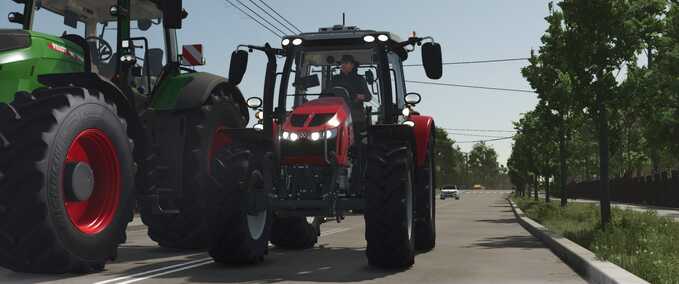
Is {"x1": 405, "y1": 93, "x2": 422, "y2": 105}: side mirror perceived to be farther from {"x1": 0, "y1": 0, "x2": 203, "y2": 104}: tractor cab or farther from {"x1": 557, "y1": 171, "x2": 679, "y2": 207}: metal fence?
{"x1": 557, "y1": 171, "x2": 679, "y2": 207}: metal fence

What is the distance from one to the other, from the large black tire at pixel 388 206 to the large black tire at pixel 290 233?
138 inches

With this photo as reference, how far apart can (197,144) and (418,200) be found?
3.42 metres

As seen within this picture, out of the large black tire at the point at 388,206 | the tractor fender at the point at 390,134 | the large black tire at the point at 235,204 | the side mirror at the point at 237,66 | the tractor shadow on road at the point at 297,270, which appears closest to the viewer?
the tractor shadow on road at the point at 297,270

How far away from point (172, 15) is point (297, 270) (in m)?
3.31

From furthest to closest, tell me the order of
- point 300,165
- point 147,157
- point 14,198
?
1. point 300,165
2. point 147,157
3. point 14,198

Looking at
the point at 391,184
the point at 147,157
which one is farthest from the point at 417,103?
the point at 147,157

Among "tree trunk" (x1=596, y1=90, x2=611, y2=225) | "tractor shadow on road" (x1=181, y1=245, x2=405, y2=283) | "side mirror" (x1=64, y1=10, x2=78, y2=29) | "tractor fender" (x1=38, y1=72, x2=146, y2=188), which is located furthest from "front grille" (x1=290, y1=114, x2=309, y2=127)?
"tree trunk" (x1=596, y1=90, x2=611, y2=225)

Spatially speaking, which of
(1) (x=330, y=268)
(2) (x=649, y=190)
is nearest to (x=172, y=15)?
(1) (x=330, y=268)

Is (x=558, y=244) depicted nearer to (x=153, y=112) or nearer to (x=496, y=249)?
(x=496, y=249)

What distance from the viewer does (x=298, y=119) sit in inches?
363

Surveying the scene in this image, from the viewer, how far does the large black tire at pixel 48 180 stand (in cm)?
646

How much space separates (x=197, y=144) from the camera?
30.3ft

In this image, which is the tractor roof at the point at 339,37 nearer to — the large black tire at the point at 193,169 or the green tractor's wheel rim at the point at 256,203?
the large black tire at the point at 193,169

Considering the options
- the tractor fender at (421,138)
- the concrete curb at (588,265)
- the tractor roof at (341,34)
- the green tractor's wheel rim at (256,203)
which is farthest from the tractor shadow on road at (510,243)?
the green tractor's wheel rim at (256,203)
